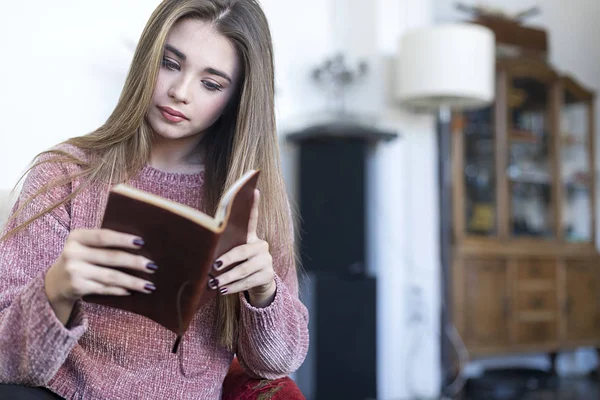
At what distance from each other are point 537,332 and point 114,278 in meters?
3.44

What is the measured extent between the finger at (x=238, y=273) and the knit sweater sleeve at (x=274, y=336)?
0.43ft

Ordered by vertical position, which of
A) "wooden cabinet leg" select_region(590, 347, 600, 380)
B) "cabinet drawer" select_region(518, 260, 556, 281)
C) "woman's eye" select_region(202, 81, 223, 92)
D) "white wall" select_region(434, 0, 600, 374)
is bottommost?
"wooden cabinet leg" select_region(590, 347, 600, 380)

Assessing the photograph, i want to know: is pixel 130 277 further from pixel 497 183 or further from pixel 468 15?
pixel 468 15

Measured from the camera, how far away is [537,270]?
381 centimetres

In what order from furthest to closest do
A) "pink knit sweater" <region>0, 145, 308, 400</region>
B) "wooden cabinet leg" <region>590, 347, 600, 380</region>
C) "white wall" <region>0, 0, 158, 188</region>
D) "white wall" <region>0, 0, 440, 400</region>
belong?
"wooden cabinet leg" <region>590, 347, 600, 380</region>
"white wall" <region>0, 0, 440, 400</region>
"white wall" <region>0, 0, 158, 188</region>
"pink knit sweater" <region>0, 145, 308, 400</region>

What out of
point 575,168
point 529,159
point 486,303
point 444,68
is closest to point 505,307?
point 486,303

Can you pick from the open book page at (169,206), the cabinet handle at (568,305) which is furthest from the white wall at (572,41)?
the open book page at (169,206)

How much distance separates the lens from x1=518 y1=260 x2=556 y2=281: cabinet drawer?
375 centimetres

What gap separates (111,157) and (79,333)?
378 mm

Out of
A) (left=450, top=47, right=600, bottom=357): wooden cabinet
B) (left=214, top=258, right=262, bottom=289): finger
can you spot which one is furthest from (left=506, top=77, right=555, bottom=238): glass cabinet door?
(left=214, top=258, right=262, bottom=289): finger

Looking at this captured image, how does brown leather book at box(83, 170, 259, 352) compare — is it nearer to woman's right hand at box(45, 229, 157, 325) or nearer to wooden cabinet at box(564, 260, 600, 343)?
woman's right hand at box(45, 229, 157, 325)

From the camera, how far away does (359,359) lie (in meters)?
2.79

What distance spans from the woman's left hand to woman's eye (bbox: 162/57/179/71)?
0.30m

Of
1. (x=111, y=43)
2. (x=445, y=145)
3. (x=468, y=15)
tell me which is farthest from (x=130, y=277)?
(x=468, y=15)
